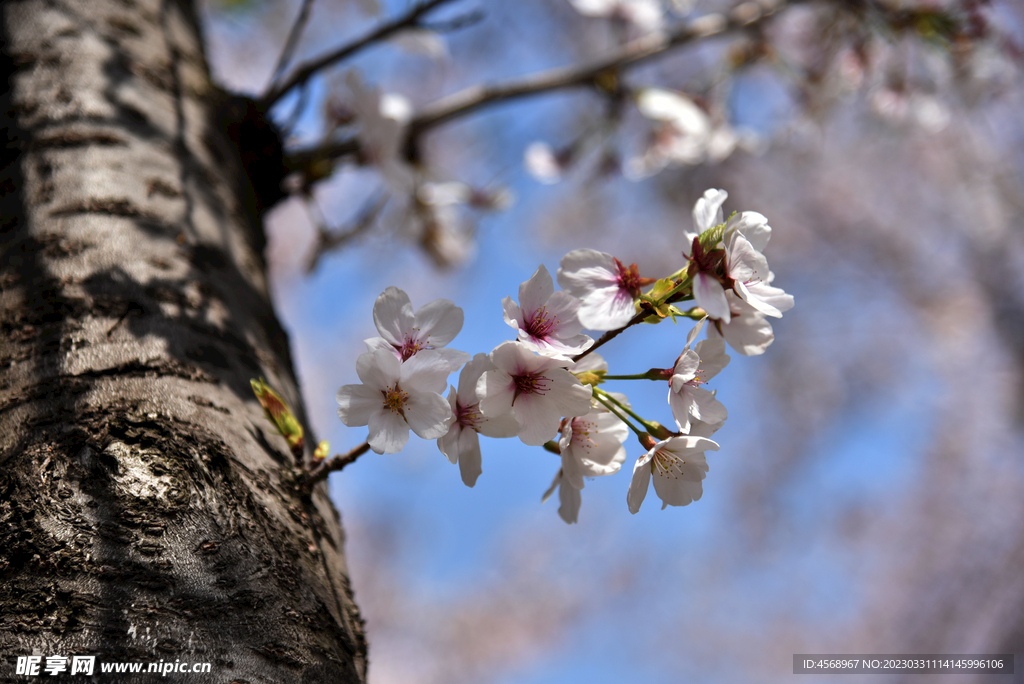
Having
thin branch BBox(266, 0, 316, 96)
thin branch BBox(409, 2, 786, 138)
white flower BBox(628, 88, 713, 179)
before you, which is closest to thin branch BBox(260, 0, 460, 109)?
thin branch BBox(266, 0, 316, 96)

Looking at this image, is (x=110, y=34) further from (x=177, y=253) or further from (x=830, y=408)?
(x=830, y=408)

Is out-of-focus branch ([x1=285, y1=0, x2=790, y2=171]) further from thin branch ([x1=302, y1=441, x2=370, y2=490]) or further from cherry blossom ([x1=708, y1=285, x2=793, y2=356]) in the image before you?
cherry blossom ([x1=708, y1=285, x2=793, y2=356])

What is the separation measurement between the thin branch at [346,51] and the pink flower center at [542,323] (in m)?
1.14

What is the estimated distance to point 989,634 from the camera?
5.25 meters

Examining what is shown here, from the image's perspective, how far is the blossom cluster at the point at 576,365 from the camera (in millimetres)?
572

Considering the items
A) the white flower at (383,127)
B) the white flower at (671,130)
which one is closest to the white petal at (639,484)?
the white flower at (383,127)

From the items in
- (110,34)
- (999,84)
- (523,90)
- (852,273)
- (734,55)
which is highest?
(852,273)

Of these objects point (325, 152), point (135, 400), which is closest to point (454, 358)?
point (135, 400)

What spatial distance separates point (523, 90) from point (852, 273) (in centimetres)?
638

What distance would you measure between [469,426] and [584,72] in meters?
1.43

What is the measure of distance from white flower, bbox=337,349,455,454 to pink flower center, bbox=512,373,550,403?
0.23 ft

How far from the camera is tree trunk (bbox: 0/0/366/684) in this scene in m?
0.58

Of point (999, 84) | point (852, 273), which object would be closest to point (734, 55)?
point (999, 84)

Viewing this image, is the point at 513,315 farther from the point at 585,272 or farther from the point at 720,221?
the point at 720,221
